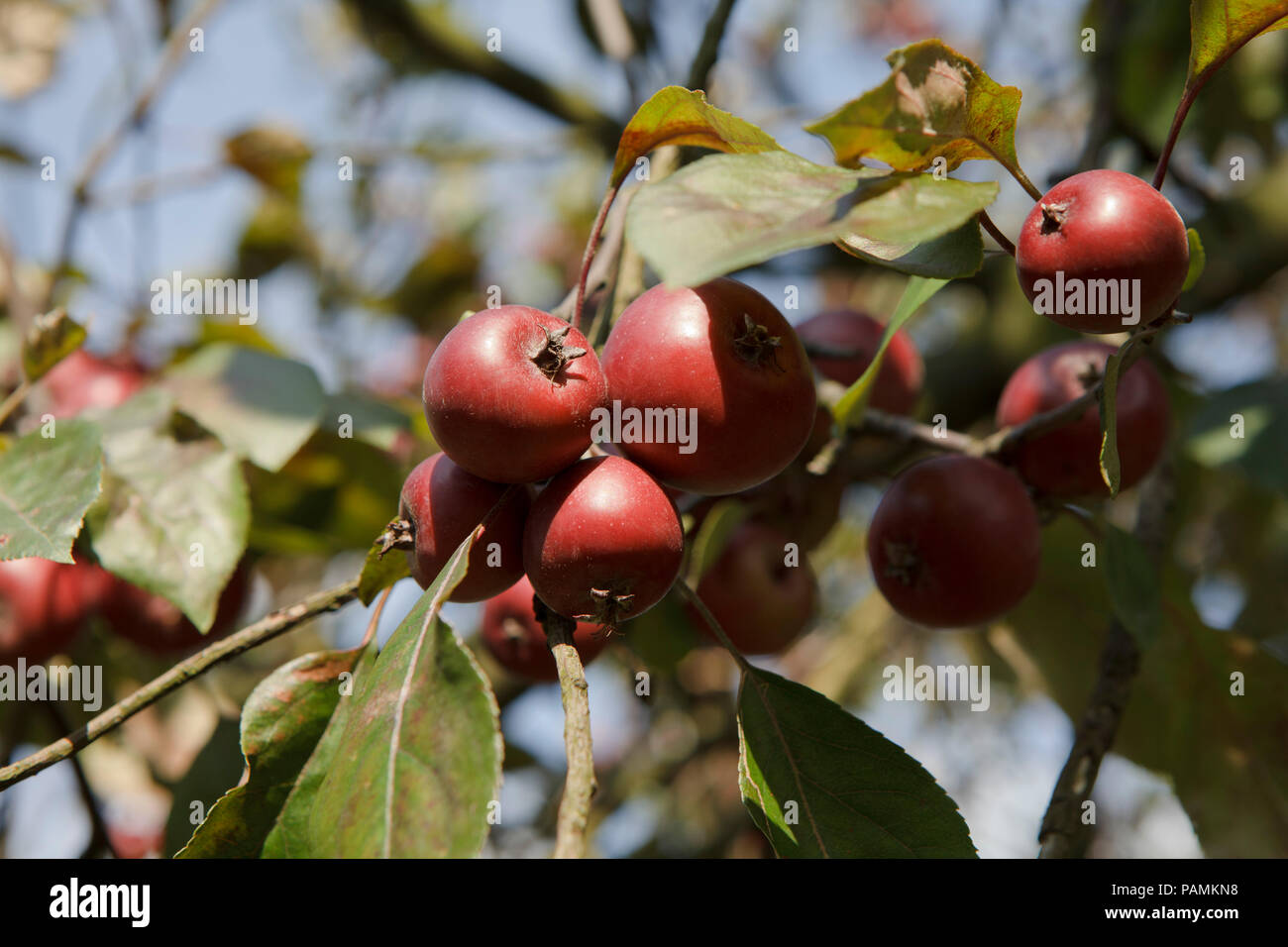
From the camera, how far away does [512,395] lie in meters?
0.87

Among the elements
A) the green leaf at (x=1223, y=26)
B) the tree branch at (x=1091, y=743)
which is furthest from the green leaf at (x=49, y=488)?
the green leaf at (x=1223, y=26)

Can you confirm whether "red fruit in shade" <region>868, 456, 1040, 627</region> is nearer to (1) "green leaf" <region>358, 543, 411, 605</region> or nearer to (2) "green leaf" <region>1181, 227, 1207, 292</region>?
(2) "green leaf" <region>1181, 227, 1207, 292</region>

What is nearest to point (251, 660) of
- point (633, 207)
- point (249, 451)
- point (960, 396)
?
point (249, 451)

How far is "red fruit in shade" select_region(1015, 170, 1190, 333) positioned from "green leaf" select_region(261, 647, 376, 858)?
70 cm

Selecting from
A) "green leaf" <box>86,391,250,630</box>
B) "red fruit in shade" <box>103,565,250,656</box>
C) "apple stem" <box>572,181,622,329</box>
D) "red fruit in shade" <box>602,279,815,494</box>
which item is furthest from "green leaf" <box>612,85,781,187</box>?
"red fruit in shade" <box>103,565,250,656</box>

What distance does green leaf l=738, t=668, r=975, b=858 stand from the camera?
991 mm

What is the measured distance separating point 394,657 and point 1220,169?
2.92 meters

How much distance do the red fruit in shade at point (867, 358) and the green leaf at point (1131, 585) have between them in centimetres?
42

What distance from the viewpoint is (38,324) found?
1465 millimetres

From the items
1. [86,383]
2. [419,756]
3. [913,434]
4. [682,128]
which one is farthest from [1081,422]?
[86,383]

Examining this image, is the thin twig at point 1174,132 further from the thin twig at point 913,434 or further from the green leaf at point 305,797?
the green leaf at point 305,797

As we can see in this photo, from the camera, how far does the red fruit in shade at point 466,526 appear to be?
0.95m

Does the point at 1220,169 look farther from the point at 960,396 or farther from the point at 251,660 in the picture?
the point at 251,660

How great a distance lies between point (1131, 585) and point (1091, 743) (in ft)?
0.68
